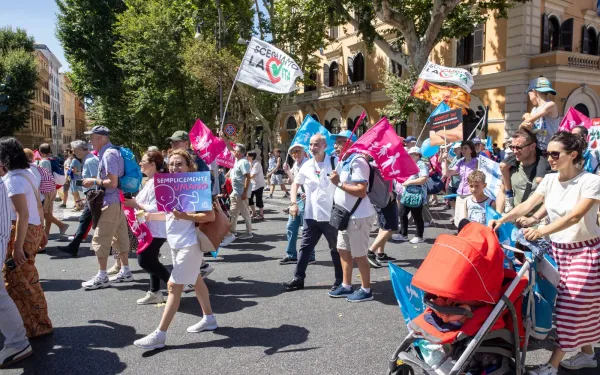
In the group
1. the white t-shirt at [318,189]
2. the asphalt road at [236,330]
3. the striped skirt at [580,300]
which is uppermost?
the white t-shirt at [318,189]

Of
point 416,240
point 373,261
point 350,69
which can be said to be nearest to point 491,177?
point 373,261

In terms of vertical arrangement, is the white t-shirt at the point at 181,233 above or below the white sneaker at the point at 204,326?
above

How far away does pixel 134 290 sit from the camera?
5938 millimetres

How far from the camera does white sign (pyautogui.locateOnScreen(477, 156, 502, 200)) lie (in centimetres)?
586

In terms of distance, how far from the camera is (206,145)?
27.8 ft

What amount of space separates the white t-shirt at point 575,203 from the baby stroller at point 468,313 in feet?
1.96

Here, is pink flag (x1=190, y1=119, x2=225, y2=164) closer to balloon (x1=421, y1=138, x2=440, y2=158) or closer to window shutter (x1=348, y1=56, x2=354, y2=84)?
balloon (x1=421, y1=138, x2=440, y2=158)

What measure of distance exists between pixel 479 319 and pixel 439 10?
46.7 ft

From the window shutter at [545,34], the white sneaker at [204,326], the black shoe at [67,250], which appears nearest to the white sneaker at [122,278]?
the black shoe at [67,250]

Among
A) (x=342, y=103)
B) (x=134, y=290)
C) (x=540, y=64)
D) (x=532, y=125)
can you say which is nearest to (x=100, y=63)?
(x=342, y=103)

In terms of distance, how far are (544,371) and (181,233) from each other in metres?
3.10

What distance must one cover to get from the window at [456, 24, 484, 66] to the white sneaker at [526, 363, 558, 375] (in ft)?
64.7

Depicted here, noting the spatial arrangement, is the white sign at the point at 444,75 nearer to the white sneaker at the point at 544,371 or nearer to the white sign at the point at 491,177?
the white sign at the point at 491,177

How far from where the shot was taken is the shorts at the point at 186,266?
4.10 metres
